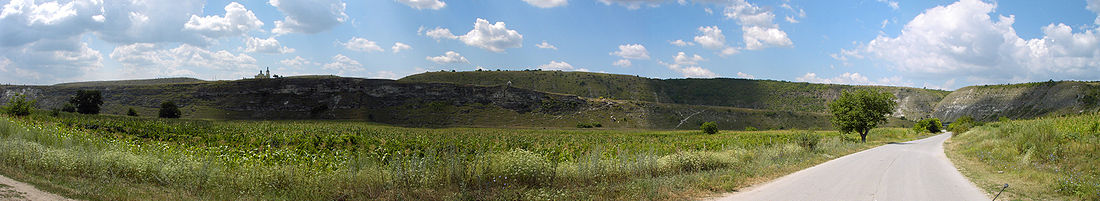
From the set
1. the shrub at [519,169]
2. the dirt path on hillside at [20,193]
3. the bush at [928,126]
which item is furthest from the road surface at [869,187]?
the bush at [928,126]

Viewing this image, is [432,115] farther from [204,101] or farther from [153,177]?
[153,177]

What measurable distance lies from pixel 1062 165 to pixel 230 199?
60.8 feet

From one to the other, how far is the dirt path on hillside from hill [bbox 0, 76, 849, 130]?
71.4 metres

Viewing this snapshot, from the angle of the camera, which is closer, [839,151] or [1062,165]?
[1062,165]

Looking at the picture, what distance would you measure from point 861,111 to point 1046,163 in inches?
946

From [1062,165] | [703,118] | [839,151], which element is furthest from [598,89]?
[1062,165]

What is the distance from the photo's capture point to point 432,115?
82938 mm

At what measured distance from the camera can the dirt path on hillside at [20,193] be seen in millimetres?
5723

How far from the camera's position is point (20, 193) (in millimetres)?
5926

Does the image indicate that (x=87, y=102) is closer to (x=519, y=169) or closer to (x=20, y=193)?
(x=20, y=193)

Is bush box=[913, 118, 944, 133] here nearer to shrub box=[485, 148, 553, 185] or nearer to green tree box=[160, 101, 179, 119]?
shrub box=[485, 148, 553, 185]

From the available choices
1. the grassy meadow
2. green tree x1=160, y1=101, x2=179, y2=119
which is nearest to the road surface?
the grassy meadow

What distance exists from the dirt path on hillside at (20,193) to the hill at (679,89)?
12578 centimetres

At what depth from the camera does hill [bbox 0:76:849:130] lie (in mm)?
81000
